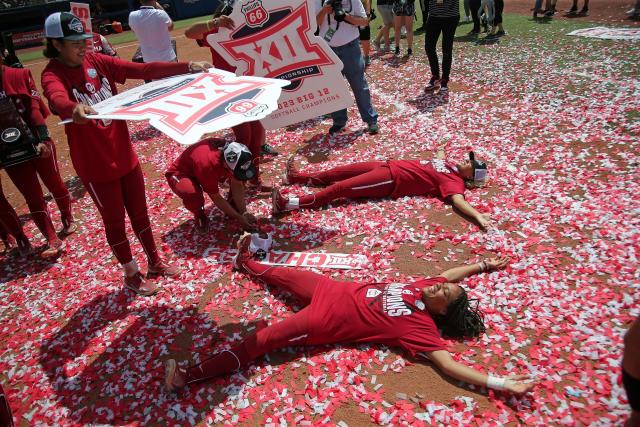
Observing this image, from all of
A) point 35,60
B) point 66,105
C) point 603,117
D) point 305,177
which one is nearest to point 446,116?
point 603,117

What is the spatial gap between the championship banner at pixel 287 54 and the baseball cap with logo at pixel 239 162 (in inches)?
75.2

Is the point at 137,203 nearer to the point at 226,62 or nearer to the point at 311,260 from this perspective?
the point at 311,260

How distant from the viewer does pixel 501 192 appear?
5.32m

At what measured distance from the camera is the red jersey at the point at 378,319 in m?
3.36

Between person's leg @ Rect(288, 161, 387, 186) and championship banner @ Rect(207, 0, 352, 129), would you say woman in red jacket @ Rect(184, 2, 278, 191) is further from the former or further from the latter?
person's leg @ Rect(288, 161, 387, 186)

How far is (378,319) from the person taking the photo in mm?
3463

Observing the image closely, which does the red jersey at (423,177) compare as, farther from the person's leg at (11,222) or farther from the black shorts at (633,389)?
the person's leg at (11,222)

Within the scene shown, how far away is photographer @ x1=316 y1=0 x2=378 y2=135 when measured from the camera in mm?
6695

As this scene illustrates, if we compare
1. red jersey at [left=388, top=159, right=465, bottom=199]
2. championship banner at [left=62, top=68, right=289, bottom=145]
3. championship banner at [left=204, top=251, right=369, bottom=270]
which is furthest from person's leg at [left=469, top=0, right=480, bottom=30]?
championship banner at [left=204, top=251, right=369, bottom=270]

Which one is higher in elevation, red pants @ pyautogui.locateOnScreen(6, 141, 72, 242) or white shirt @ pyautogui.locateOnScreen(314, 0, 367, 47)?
white shirt @ pyautogui.locateOnScreen(314, 0, 367, 47)

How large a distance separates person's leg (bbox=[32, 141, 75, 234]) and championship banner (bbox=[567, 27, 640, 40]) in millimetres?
13098

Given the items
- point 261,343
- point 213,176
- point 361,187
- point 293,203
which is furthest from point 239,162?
point 261,343

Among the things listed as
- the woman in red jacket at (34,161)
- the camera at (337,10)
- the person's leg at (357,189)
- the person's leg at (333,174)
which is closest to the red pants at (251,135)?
the person's leg at (333,174)

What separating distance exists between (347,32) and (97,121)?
4.90 m
